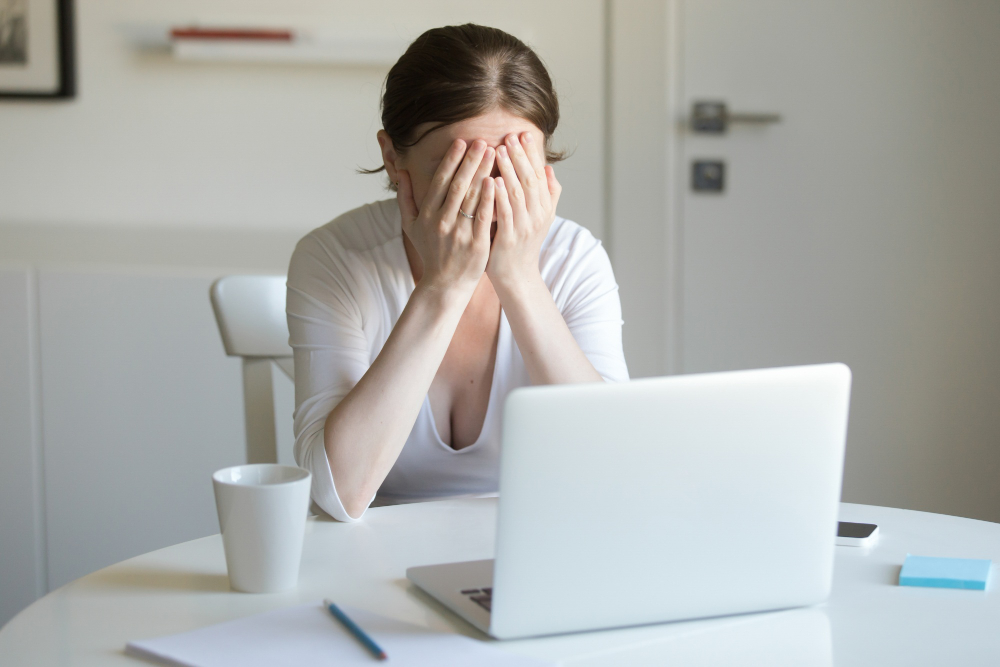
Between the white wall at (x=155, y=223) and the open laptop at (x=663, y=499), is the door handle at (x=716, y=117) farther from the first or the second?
the open laptop at (x=663, y=499)

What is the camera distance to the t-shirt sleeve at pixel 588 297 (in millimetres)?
1154

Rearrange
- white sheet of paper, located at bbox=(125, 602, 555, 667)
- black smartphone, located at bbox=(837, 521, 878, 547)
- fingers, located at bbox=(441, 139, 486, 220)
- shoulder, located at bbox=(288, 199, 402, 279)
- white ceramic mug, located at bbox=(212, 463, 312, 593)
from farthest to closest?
shoulder, located at bbox=(288, 199, 402, 279) → fingers, located at bbox=(441, 139, 486, 220) → black smartphone, located at bbox=(837, 521, 878, 547) → white ceramic mug, located at bbox=(212, 463, 312, 593) → white sheet of paper, located at bbox=(125, 602, 555, 667)

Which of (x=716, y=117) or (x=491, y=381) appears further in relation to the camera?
(x=716, y=117)

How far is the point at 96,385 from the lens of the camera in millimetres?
1928

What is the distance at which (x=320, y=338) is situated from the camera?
106 centimetres

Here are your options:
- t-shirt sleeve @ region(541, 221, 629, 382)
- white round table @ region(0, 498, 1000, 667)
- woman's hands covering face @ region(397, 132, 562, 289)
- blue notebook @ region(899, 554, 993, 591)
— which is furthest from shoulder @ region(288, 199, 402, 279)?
blue notebook @ region(899, 554, 993, 591)

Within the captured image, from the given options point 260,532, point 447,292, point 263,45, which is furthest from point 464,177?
point 263,45

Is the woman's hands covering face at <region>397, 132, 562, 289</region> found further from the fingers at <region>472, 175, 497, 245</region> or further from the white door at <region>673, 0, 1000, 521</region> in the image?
the white door at <region>673, 0, 1000, 521</region>

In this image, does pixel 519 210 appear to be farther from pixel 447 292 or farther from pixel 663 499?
pixel 663 499

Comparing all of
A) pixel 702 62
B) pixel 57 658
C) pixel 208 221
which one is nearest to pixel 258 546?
pixel 57 658

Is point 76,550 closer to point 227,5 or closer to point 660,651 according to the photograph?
point 227,5

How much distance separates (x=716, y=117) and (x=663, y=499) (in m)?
1.83

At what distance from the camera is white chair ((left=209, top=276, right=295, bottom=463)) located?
1202mm

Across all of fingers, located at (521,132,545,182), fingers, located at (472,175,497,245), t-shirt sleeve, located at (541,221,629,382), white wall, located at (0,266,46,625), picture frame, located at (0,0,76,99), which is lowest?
white wall, located at (0,266,46,625)
